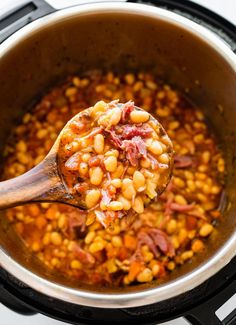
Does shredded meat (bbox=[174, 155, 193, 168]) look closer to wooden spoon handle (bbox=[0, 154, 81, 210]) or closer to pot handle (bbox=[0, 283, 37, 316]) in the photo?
wooden spoon handle (bbox=[0, 154, 81, 210])

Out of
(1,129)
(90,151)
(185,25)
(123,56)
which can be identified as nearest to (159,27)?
(185,25)

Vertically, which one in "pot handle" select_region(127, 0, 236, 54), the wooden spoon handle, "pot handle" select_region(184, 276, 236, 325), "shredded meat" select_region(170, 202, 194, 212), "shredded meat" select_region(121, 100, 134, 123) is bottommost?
"pot handle" select_region(184, 276, 236, 325)

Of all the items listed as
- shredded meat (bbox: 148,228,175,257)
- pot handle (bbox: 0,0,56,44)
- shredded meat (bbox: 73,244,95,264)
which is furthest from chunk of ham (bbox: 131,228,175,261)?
pot handle (bbox: 0,0,56,44)

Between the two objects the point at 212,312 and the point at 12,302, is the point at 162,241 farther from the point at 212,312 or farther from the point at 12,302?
the point at 12,302

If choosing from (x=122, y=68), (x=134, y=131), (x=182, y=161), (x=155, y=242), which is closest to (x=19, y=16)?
(x=122, y=68)

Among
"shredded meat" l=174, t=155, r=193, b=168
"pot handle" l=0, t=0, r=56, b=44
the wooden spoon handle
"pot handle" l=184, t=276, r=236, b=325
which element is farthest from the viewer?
"shredded meat" l=174, t=155, r=193, b=168

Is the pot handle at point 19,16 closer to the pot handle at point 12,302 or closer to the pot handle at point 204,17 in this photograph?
the pot handle at point 204,17

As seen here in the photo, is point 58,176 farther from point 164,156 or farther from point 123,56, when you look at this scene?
point 123,56
